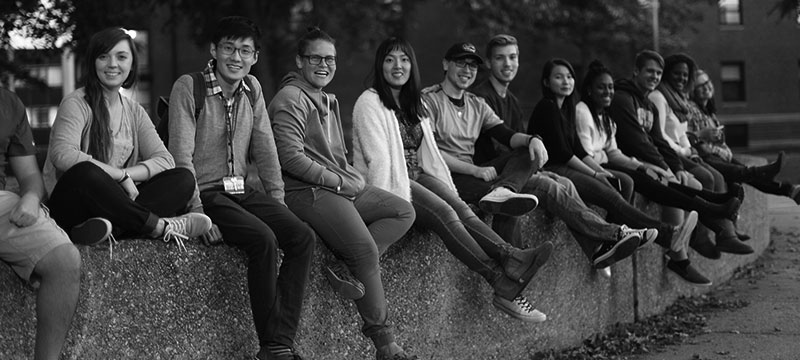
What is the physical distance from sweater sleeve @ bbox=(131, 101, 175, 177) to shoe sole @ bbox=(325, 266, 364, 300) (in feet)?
3.20

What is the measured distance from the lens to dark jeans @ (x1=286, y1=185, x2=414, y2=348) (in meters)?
5.80

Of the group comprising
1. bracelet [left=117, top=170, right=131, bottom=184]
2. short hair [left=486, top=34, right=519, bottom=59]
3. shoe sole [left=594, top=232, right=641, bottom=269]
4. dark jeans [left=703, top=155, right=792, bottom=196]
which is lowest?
shoe sole [left=594, top=232, right=641, bottom=269]

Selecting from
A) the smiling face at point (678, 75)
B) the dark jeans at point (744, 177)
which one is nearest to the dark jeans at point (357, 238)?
the dark jeans at point (744, 177)

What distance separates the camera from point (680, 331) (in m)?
8.45

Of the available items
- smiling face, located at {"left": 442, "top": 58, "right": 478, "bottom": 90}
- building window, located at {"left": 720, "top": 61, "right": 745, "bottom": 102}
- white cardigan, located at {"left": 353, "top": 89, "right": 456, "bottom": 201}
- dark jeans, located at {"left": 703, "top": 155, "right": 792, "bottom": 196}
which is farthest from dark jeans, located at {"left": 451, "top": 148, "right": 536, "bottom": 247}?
building window, located at {"left": 720, "top": 61, "right": 745, "bottom": 102}

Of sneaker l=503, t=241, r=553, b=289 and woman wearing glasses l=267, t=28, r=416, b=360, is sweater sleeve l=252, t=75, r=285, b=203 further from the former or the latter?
sneaker l=503, t=241, r=553, b=289

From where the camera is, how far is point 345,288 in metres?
5.72

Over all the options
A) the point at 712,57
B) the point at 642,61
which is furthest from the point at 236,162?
the point at 712,57

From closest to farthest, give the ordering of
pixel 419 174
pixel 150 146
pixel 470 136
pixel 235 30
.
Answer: pixel 150 146, pixel 235 30, pixel 419 174, pixel 470 136

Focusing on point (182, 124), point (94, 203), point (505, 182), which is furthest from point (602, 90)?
point (94, 203)

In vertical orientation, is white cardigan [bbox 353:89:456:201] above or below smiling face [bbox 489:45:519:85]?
below

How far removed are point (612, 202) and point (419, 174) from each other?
1747mm

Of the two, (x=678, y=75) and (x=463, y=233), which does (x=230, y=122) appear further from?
(x=678, y=75)

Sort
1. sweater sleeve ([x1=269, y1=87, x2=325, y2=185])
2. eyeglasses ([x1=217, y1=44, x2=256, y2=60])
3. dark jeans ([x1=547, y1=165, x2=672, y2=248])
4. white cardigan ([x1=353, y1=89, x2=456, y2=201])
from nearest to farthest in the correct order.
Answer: eyeglasses ([x1=217, y1=44, x2=256, y2=60]) → sweater sleeve ([x1=269, y1=87, x2=325, y2=185]) → white cardigan ([x1=353, y1=89, x2=456, y2=201]) → dark jeans ([x1=547, y1=165, x2=672, y2=248])
